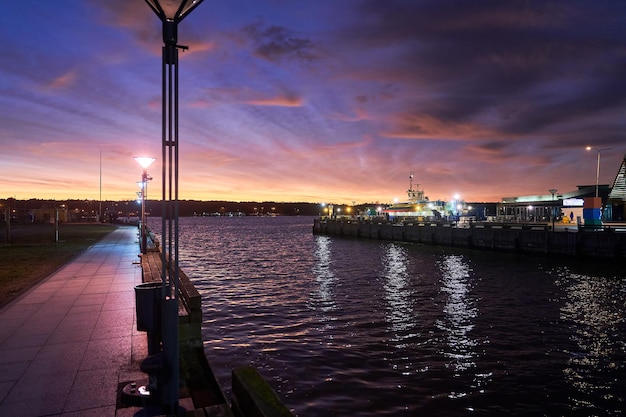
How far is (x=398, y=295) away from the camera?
64.5 ft

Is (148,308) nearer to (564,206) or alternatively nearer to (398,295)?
(398,295)

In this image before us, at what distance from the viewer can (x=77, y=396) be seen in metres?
5.45

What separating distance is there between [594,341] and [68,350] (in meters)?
13.3

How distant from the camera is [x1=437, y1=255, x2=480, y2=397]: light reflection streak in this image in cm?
1070

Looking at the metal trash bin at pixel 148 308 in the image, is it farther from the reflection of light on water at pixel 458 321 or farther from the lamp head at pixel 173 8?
the reflection of light on water at pixel 458 321

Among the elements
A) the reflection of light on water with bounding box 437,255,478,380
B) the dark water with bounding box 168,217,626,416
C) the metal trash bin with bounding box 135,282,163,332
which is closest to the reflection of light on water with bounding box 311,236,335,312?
the dark water with bounding box 168,217,626,416

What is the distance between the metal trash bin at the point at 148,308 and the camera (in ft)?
17.5

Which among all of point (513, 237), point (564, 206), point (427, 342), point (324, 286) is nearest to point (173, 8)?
point (427, 342)

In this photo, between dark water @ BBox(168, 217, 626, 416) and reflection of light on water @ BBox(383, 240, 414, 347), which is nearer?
dark water @ BBox(168, 217, 626, 416)

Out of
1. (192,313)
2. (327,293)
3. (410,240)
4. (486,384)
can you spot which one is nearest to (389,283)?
(327,293)

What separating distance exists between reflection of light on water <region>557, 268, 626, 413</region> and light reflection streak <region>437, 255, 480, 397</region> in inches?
87.0

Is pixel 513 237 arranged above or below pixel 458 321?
above

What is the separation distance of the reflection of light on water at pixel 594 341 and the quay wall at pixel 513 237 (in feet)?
34.0

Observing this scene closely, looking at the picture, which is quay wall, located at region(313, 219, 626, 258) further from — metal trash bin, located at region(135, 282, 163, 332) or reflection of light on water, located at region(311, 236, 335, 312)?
metal trash bin, located at region(135, 282, 163, 332)
